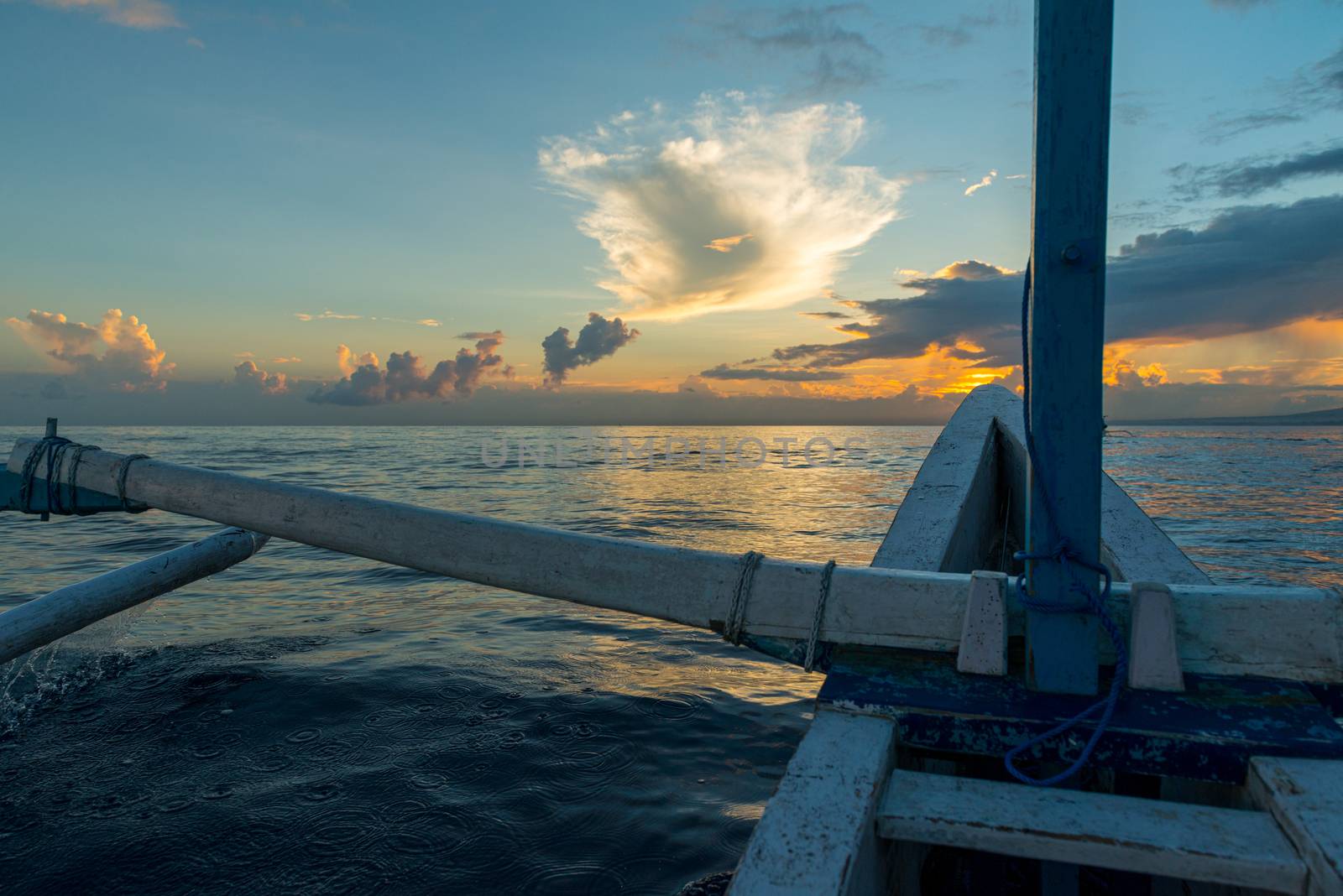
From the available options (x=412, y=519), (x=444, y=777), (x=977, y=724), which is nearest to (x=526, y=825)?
(x=444, y=777)

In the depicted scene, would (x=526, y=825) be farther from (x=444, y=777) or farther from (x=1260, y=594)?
(x=1260, y=594)

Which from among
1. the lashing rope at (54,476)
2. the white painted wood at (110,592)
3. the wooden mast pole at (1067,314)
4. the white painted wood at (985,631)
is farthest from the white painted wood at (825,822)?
the white painted wood at (110,592)

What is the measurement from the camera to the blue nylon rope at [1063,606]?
2098 mm

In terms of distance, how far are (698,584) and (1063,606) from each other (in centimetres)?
126

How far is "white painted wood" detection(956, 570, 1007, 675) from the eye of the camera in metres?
2.41

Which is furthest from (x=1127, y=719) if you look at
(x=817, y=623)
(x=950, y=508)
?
(x=950, y=508)

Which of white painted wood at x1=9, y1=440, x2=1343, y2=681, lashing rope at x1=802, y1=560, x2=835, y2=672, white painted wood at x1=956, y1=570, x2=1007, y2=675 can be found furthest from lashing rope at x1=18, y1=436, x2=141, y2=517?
white painted wood at x1=956, y1=570, x2=1007, y2=675

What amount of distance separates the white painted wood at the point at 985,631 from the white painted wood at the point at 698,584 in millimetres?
64

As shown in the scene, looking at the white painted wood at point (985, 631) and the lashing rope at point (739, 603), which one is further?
the lashing rope at point (739, 603)

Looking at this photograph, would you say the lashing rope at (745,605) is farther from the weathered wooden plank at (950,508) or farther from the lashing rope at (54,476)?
the lashing rope at (54,476)

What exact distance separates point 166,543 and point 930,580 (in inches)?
518

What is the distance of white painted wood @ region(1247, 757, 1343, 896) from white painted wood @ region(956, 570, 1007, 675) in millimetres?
688

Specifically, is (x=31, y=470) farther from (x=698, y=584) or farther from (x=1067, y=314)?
(x=1067, y=314)

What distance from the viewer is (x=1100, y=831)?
1731 mm
